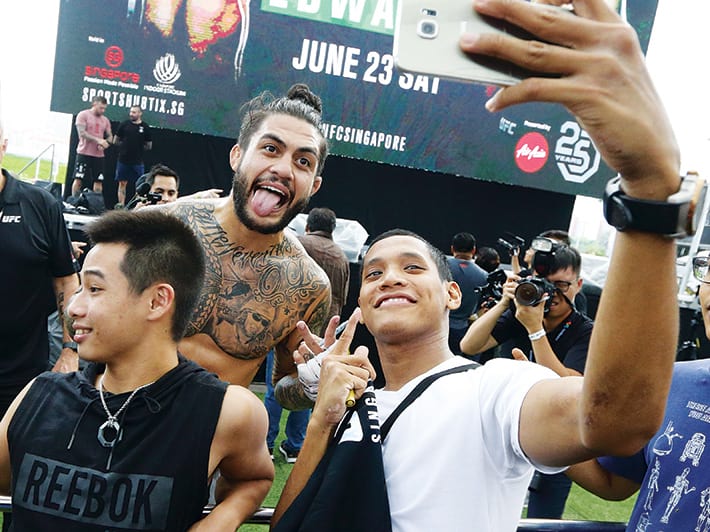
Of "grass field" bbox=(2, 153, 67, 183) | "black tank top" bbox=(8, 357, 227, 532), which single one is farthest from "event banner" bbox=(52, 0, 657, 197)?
"black tank top" bbox=(8, 357, 227, 532)

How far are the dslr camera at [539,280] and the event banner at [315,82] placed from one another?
5230mm

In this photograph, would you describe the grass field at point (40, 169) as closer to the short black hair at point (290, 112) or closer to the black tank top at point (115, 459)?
the short black hair at point (290, 112)

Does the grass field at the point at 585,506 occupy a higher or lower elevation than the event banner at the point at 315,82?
Result: lower

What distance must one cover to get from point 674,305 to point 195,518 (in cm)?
122

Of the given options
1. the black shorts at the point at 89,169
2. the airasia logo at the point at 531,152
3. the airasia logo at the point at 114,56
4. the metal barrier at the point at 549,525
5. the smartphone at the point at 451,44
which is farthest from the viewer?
the airasia logo at the point at 531,152

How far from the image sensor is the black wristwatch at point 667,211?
2.62 feet

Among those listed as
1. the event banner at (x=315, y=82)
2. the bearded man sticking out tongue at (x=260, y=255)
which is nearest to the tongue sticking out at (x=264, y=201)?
the bearded man sticking out tongue at (x=260, y=255)

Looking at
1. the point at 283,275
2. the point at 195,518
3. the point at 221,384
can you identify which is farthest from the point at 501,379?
the point at 283,275

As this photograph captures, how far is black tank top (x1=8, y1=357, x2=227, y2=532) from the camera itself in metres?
1.45

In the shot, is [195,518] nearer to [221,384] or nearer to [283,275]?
[221,384]

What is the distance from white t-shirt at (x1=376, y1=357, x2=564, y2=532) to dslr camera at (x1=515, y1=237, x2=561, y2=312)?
1.84 metres

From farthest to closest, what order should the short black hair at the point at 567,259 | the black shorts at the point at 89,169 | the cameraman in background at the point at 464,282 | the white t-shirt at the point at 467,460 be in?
the black shorts at the point at 89,169 → the cameraman in background at the point at 464,282 → the short black hair at the point at 567,259 → the white t-shirt at the point at 467,460

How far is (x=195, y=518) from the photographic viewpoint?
1.54 metres

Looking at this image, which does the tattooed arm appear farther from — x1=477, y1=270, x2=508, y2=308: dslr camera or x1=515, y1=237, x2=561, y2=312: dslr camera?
x1=477, y1=270, x2=508, y2=308: dslr camera
